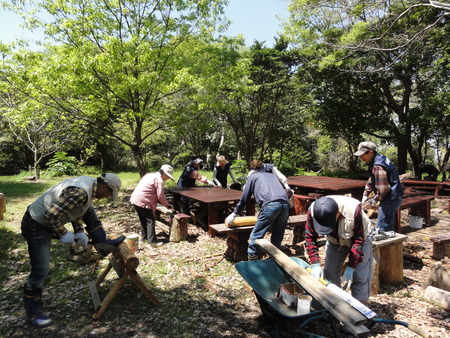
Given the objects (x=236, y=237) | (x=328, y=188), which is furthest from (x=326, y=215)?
(x=328, y=188)

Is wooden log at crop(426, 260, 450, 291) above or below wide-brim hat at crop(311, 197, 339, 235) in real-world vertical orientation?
below

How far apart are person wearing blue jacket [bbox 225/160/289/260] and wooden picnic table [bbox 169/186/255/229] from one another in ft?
5.95

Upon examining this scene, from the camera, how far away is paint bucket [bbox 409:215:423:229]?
23.8ft

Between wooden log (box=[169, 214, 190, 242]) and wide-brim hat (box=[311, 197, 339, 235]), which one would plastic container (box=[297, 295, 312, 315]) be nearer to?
wide-brim hat (box=[311, 197, 339, 235])

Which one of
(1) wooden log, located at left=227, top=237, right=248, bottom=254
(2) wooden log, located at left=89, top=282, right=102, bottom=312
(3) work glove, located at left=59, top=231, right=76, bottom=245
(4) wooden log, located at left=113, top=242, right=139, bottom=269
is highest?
(3) work glove, located at left=59, top=231, right=76, bottom=245

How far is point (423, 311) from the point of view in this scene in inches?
150

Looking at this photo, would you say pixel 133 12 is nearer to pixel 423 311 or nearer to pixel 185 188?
pixel 185 188

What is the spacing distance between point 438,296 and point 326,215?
90.6 inches

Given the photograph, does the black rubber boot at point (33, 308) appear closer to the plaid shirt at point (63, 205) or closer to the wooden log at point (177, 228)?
the plaid shirt at point (63, 205)

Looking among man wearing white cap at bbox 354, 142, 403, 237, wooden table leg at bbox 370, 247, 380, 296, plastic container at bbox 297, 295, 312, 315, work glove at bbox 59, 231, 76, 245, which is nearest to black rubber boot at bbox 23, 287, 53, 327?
work glove at bbox 59, 231, 76, 245

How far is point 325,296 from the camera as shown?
277 cm

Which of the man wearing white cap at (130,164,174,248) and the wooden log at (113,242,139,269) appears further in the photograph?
the man wearing white cap at (130,164,174,248)

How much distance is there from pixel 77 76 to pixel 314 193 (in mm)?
6608

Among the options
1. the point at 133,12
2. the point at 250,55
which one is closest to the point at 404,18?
the point at 250,55
